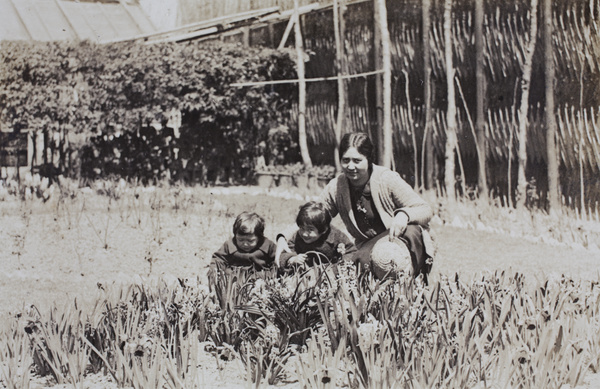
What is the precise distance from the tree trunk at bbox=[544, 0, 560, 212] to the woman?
150 inches

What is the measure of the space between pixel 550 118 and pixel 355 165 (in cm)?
421

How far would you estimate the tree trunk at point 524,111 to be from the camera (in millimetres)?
7492

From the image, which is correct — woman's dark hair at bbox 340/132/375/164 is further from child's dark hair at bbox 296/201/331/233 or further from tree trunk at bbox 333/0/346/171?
tree trunk at bbox 333/0/346/171

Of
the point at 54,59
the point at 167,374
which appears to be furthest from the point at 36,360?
the point at 54,59

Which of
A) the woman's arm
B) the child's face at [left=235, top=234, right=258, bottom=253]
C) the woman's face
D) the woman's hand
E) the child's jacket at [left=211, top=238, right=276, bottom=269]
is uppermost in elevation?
the woman's face

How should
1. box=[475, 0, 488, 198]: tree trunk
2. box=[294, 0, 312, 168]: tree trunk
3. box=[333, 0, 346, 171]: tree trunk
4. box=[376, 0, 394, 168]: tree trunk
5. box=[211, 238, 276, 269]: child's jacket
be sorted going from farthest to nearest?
box=[294, 0, 312, 168]: tree trunk < box=[333, 0, 346, 171]: tree trunk < box=[376, 0, 394, 168]: tree trunk < box=[475, 0, 488, 198]: tree trunk < box=[211, 238, 276, 269]: child's jacket

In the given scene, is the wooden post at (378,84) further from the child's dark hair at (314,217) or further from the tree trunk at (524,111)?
the child's dark hair at (314,217)

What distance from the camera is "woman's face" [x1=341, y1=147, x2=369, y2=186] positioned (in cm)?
407

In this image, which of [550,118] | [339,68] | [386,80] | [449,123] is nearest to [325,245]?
[550,118]

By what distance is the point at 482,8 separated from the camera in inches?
325

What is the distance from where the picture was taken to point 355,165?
409 centimetres

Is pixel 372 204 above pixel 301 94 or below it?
below

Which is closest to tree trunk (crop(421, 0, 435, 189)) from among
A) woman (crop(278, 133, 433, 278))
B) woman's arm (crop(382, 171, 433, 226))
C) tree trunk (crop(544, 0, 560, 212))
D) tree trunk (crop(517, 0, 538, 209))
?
tree trunk (crop(517, 0, 538, 209))

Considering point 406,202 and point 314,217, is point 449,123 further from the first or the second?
point 314,217
